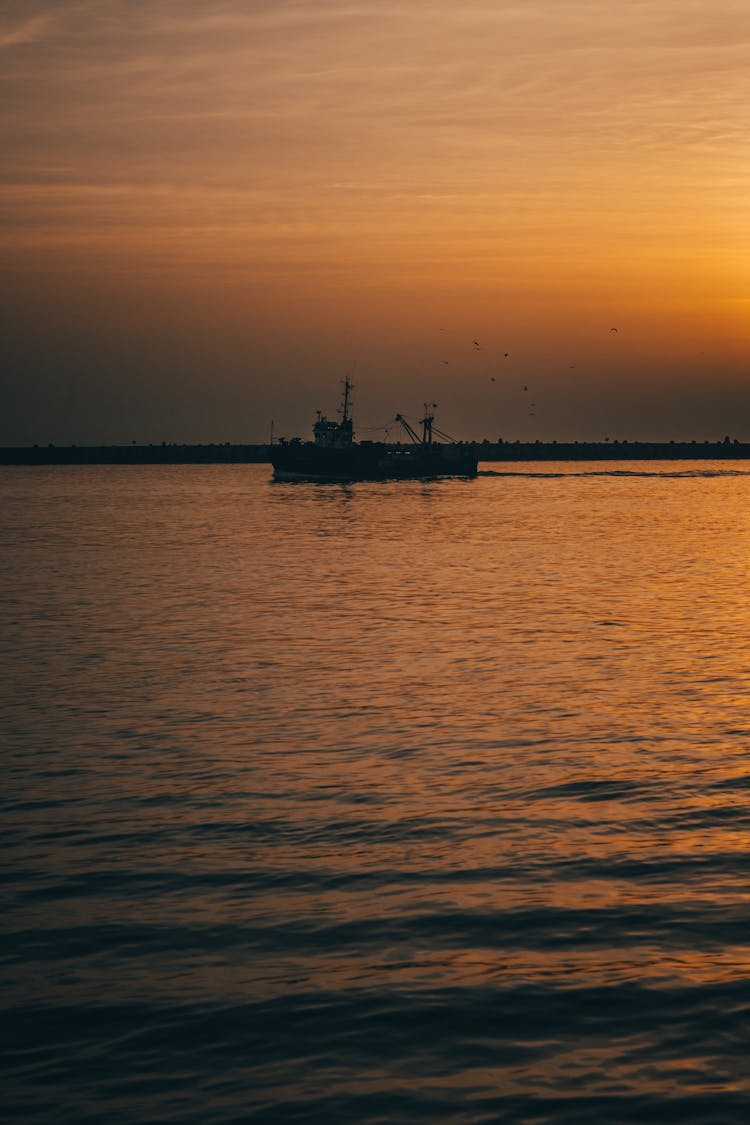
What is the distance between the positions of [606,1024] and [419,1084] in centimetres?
176

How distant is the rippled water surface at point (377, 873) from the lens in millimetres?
9242

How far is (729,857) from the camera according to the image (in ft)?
46.3

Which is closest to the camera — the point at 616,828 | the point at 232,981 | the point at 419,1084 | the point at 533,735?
the point at 419,1084

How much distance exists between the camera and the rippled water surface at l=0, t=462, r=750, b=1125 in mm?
9242

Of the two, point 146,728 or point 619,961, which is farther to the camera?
point 146,728

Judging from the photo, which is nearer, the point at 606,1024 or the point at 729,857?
the point at 606,1024

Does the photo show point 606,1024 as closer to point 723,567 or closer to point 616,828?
point 616,828

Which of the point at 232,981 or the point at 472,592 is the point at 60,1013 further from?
the point at 472,592

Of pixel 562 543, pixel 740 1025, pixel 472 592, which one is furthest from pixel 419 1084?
pixel 562 543

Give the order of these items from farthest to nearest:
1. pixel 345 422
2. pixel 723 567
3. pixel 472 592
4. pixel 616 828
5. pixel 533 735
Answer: pixel 345 422, pixel 723 567, pixel 472 592, pixel 533 735, pixel 616 828

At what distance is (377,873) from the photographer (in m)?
13.7

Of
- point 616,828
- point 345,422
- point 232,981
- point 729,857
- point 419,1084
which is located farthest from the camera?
point 345,422

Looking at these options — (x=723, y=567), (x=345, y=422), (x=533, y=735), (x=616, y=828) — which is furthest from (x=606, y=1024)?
(x=345, y=422)

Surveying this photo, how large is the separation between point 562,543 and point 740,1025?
218 feet
